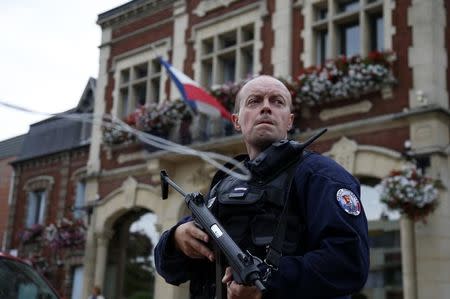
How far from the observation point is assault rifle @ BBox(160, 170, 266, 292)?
1814 mm

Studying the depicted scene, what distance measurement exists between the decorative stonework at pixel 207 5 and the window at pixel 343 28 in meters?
2.58

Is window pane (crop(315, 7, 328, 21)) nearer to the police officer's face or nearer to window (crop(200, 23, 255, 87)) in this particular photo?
window (crop(200, 23, 255, 87))

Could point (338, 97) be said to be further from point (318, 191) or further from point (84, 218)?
point (318, 191)

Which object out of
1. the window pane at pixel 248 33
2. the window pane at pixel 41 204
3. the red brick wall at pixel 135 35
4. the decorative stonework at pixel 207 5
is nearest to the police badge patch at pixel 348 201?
the window pane at pixel 248 33

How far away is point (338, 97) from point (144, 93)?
6.51 m

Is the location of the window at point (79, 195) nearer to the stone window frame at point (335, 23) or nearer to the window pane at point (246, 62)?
the window pane at point (246, 62)

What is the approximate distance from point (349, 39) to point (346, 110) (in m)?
1.64

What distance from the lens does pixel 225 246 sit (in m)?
1.93

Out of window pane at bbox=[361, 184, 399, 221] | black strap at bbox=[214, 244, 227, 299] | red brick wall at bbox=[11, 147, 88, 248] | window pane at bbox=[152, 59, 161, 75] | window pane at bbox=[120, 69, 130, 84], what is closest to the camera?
black strap at bbox=[214, 244, 227, 299]

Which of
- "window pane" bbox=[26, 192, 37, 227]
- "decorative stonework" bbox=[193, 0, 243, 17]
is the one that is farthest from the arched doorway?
"decorative stonework" bbox=[193, 0, 243, 17]

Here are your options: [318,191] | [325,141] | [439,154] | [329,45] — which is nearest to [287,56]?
[329,45]

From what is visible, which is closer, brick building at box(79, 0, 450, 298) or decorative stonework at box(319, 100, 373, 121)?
brick building at box(79, 0, 450, 298)

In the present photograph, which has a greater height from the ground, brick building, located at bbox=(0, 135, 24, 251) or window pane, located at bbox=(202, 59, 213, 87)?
window pane, located at bbox=(202, 59, 213, 87)

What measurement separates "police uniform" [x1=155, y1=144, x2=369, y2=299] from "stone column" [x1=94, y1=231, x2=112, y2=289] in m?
13.5
